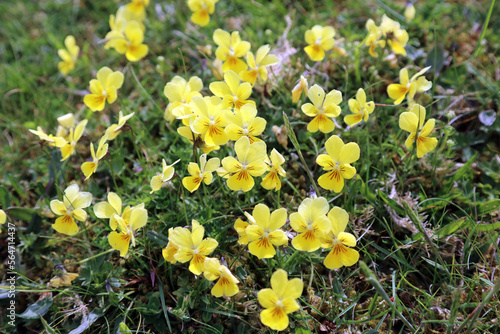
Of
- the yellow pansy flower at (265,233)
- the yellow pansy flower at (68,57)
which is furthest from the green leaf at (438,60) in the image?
the yellow pansy flower at (68,57)

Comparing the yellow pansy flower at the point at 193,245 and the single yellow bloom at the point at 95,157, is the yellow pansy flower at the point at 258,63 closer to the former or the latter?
the single yellow bloom at the point at 95,157

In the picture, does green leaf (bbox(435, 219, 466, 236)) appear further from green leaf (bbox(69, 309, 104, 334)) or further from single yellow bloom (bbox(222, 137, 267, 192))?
green leaf (bbox(69, 309, 104, 334))

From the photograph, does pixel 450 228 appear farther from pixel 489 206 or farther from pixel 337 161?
pixel 337 161

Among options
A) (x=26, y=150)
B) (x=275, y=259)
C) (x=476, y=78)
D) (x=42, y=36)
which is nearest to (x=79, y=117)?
(x=26, y=150)

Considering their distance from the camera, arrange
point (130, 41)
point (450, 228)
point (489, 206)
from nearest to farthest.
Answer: point (450, 228), point (489, 206), point (130, 41)

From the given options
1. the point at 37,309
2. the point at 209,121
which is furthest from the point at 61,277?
the point at 209,121

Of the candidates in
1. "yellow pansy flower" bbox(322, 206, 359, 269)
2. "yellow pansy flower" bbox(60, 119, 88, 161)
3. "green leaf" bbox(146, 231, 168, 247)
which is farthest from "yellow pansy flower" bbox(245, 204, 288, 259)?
"yellow pansy flower" bbox(60, 119, 88, 161)

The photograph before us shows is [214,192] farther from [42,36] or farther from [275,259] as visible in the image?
[42,36]
